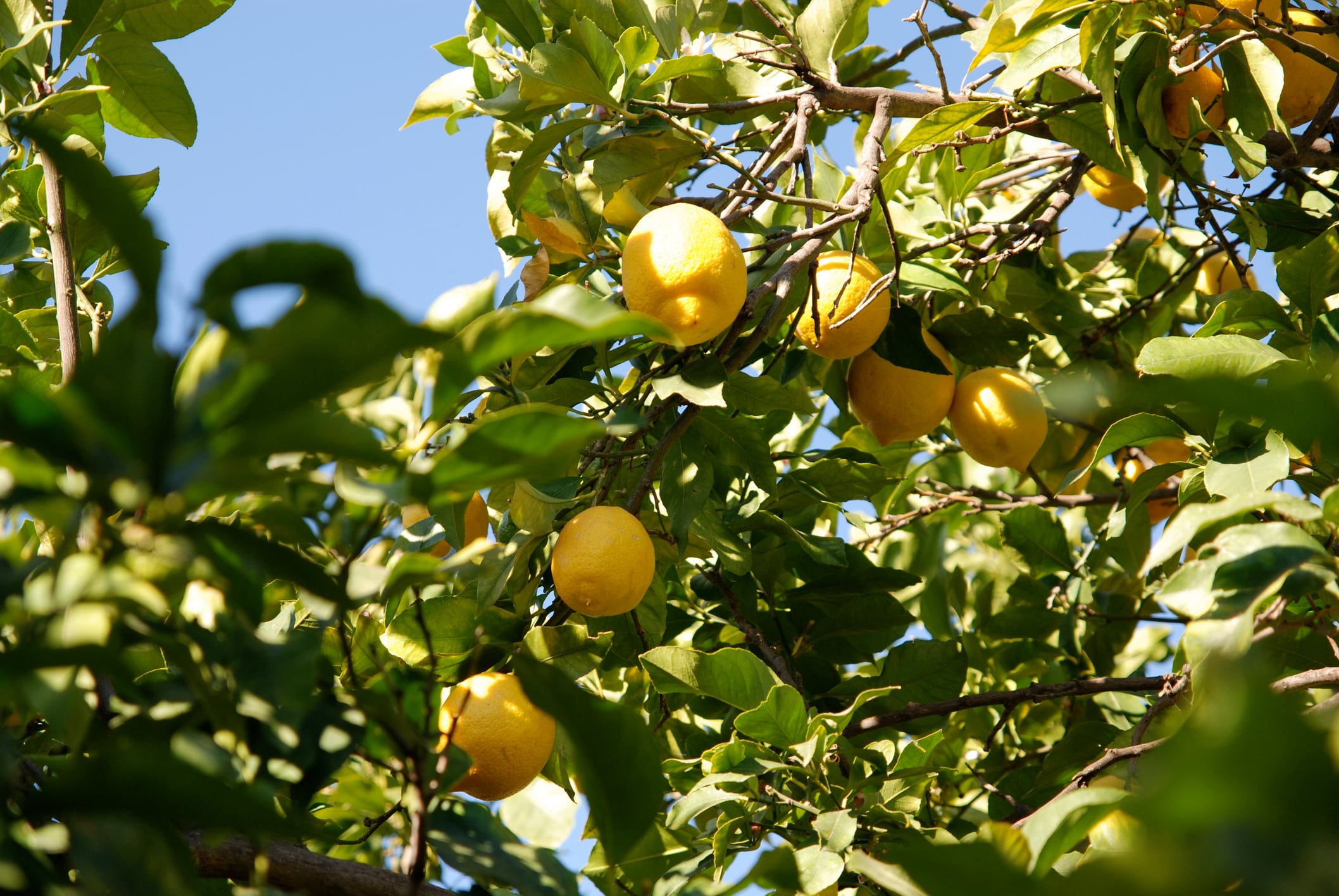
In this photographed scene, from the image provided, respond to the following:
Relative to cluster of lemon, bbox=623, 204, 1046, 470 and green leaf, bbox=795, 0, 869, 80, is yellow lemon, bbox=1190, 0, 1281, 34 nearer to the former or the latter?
green leaf, bbox=795, 0, 869, 80

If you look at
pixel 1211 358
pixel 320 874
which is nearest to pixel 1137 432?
pixel 1211 358

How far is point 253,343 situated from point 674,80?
140 centimetres

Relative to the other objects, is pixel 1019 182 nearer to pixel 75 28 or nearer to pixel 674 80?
pixel 674 80

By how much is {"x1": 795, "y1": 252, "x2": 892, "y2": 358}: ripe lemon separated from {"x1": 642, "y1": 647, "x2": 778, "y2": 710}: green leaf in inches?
20.1

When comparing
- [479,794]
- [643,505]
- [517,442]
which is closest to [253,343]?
[517,442]

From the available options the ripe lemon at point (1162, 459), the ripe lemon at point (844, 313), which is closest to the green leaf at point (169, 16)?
the ripe lemon at point (844, 313)

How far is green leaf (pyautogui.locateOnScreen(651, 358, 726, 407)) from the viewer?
1.36m

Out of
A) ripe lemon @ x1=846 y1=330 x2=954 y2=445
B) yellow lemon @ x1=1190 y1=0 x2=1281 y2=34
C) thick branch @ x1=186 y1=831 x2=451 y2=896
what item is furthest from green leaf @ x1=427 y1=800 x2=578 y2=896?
yellow lemon @ x1=1190 y1=0 x2=1281 y2=34

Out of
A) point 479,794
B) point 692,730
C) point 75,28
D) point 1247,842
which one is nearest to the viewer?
point 1247,842

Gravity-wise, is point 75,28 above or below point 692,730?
above

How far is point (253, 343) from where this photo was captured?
56cm

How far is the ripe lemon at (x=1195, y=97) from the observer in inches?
66.3

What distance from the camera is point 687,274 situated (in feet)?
4.51

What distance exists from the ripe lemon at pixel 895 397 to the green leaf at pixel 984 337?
0.15 ft
